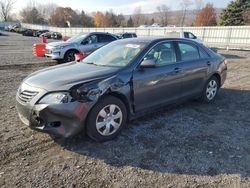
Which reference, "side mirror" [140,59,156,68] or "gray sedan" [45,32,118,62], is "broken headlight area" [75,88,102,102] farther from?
"gray sedan" [45,32,118,62]

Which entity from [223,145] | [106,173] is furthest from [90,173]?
[223,145]

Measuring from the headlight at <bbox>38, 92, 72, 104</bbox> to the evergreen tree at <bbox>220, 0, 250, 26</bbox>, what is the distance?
36.7 m

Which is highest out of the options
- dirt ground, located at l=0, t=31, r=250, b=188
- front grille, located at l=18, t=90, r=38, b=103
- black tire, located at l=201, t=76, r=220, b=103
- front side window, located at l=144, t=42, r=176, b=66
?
front side window, located at l=144, t=42, r=176, b=66

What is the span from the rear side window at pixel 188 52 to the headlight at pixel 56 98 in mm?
2607

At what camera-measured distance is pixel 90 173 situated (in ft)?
9.97

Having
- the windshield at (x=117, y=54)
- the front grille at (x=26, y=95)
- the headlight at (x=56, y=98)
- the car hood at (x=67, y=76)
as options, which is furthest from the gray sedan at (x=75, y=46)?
the headlight at (x=56, y=98)

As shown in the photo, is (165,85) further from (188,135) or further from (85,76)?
(85,76)

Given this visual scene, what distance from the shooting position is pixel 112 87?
366 cm

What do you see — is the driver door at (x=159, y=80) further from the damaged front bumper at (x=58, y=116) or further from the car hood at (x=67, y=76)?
the damaged front bumper at (x=58, y=116)

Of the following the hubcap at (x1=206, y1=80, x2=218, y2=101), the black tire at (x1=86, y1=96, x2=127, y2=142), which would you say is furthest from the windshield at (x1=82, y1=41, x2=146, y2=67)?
the hubcap at (x1=206, y1=80, x2=218, y2=101)

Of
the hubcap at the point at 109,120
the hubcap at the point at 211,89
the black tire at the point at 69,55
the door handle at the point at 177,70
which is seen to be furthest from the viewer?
the black tire at the point at 69,55

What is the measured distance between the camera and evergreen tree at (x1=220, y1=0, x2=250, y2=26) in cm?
3475

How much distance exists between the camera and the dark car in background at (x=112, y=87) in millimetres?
3352

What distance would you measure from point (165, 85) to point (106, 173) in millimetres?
2089
